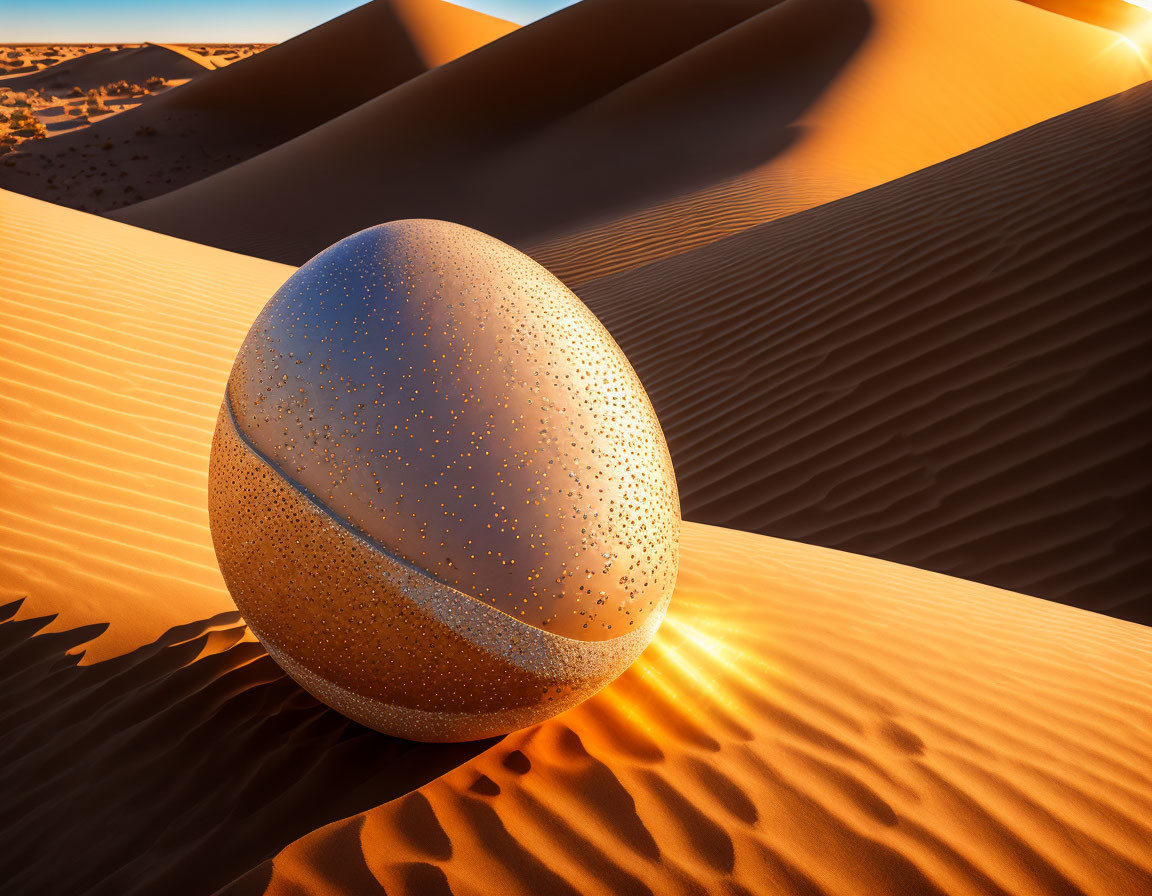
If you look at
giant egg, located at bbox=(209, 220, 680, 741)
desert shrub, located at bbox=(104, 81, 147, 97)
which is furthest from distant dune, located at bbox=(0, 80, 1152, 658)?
desert shrub, located at bbox=(104, 81, 147, 97)

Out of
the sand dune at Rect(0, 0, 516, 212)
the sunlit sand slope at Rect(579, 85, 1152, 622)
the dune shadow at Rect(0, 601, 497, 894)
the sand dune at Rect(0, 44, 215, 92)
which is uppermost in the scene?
the sand dune at Rect(0, 44, 215, 92)

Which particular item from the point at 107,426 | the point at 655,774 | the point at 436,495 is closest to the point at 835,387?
the point at 655,774

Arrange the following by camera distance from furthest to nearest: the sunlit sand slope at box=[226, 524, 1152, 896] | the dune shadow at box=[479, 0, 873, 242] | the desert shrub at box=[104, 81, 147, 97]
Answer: the desert shrub at box=[104, 81, 147, 97] → the dune shadow at box=[479, 0, 873, 242] → the sunlit sand slope at box=[226, 524, 1152, 896]

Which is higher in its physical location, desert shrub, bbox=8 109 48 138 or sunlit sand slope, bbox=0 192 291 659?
desert shrub, bbox=8 109 48 138

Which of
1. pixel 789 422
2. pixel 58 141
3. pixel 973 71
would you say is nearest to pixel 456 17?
pixel 58 141

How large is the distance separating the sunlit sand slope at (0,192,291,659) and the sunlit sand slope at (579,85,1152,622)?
3420mm

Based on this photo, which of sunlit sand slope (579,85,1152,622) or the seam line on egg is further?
sunlit sand slope (579,85,1152,622)

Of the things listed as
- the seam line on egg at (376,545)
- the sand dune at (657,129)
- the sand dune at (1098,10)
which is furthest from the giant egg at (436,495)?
the sand dune at (1098,10)

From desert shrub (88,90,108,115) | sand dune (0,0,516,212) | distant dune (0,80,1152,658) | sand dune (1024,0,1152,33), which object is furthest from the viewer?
sand dune (1024,0,1152,33)

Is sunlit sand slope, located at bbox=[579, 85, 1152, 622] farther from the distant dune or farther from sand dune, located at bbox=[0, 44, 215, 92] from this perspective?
sand dune, located at bbox=[0, 44, 215, 92]

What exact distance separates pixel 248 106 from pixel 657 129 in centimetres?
1861

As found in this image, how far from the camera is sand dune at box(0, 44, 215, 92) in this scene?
3962 cm

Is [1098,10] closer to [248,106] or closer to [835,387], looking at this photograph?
[248,106]

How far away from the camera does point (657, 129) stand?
18734 mm
